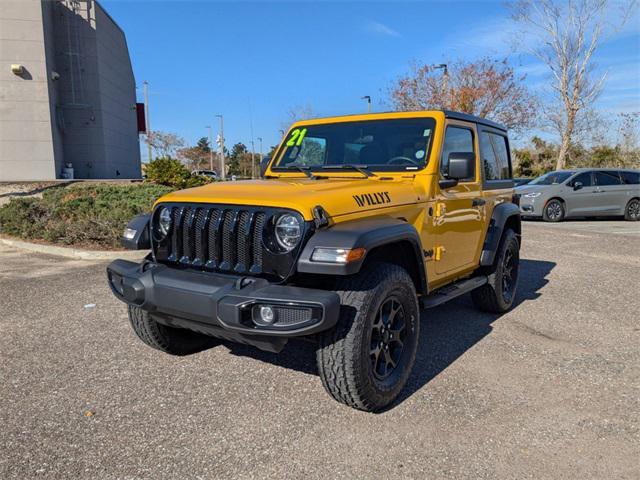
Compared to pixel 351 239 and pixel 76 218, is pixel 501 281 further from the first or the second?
pixel 76 218

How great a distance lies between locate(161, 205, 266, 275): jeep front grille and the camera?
285cm

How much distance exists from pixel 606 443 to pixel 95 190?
12.9 metres

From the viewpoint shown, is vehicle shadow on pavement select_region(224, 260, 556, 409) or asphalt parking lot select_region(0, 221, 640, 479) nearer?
asphalt parking lot select_region(0, 221, 640, 479)

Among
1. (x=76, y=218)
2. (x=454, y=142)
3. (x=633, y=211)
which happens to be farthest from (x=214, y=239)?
(x=633, y=211)

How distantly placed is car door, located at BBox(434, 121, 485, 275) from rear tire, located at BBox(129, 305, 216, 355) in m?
2.06

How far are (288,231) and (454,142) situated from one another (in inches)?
78.8

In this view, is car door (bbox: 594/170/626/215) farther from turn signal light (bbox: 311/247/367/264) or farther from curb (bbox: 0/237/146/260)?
turn signal light (bbox: 311/247/367/264)

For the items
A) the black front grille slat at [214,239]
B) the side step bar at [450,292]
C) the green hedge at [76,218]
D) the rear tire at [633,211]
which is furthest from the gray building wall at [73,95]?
the rear tire at [633,211]

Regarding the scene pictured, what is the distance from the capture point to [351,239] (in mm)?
2607

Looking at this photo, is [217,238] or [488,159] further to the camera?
[488,159]

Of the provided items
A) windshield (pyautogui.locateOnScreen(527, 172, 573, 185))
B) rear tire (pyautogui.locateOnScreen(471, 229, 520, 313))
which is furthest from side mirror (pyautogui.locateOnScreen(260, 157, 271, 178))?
windshield (pyautogui.locateOnScreen(527, 172, 573, 185))

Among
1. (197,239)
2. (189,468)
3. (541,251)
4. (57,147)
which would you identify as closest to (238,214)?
(197,239)

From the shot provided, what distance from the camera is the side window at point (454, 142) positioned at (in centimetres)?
383

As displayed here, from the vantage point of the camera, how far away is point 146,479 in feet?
7.75
